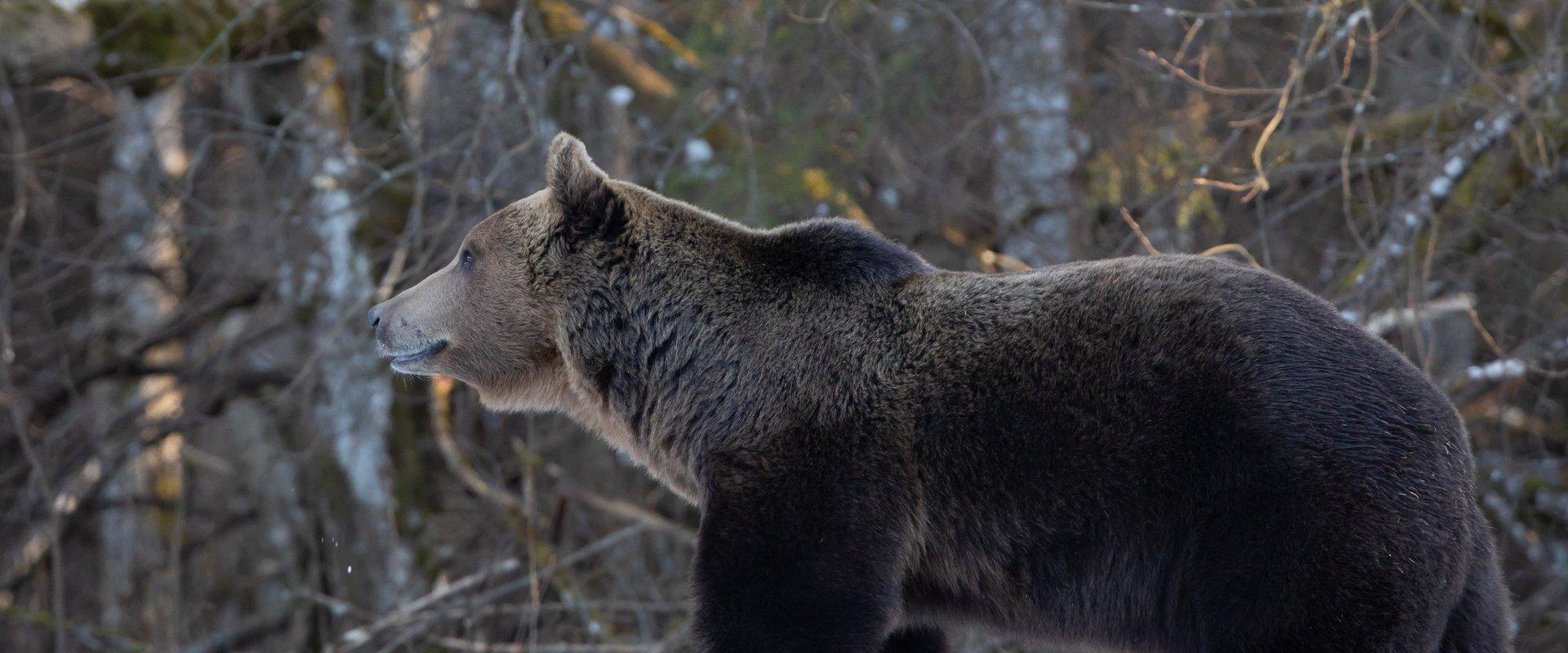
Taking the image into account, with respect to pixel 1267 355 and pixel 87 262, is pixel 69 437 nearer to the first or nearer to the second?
pixel 87 262

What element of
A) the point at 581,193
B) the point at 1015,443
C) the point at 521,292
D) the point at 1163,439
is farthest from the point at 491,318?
the point at 1163,439

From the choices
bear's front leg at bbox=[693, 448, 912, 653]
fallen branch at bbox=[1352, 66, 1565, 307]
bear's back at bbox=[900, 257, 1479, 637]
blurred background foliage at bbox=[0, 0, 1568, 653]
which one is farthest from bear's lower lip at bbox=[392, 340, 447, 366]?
fallen branch at bbox=[1352, 66, 1565, 307]

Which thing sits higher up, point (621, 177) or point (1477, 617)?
point (621, 177)

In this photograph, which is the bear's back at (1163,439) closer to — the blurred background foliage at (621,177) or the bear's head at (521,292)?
the bear's head at (521,292)

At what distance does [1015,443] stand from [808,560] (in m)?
0.61

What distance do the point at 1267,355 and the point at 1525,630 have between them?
6774 mm

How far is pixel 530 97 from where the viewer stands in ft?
26.2

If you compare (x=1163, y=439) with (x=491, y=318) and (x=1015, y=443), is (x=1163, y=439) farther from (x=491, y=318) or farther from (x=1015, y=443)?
(x=491, y=318)

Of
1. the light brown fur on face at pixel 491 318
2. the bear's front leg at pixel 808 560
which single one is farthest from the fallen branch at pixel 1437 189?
the light brown fur on face at pixel 491 318

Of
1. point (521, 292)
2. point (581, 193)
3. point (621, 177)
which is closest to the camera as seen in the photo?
point (581, 193)

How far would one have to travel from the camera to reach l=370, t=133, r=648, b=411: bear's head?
4398mm

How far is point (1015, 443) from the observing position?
11.4ft

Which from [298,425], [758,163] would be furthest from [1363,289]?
[298,425]

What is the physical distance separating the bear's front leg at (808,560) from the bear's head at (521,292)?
110 centimetres
